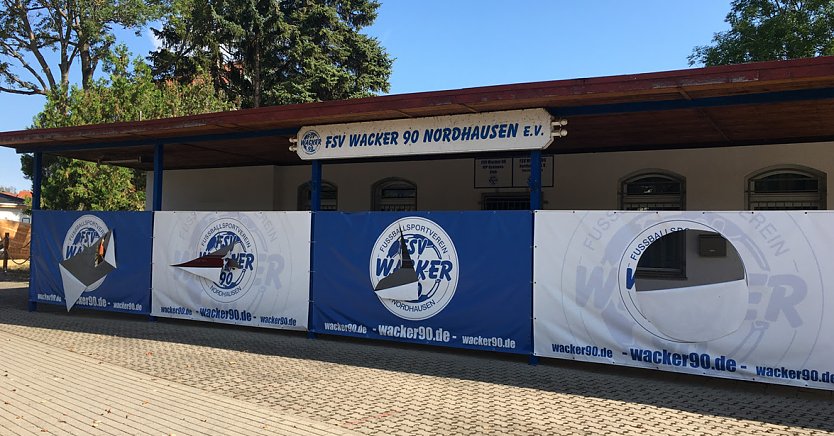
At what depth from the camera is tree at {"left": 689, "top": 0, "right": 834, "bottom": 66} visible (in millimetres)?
21422

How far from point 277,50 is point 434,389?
2258cm

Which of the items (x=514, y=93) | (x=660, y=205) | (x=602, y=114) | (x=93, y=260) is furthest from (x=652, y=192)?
(x=93, y=260)

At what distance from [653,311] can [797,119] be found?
3624 millimetres

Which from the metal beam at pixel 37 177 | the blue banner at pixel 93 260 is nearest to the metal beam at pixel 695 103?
the blue banner at pixel 93 260

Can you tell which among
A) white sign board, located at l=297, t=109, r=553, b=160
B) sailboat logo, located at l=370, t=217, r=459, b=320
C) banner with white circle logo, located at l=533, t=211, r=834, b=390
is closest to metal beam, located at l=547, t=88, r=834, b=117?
white sign board, located at l=297, t=109, r=553, b=160

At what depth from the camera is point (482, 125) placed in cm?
748

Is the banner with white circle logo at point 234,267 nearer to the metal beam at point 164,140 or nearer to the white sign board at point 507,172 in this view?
the metal beam at point 164,140

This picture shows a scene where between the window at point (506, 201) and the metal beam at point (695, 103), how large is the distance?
462 cm

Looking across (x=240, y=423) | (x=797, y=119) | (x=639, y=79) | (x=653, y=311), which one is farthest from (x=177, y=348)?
(x=797, y=119)

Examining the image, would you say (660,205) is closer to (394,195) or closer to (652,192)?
(652,192)

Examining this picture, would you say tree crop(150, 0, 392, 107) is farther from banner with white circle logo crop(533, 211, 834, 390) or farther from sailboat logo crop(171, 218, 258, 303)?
banner with white circle logo crop(533, 211, 834, 390)

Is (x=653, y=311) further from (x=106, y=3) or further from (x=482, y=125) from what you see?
(x=106, y=3)

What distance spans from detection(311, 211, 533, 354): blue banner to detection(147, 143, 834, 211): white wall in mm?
4371

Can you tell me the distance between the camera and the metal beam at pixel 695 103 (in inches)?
241
